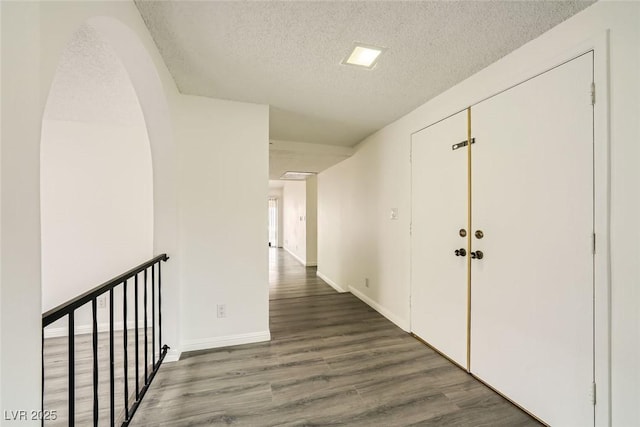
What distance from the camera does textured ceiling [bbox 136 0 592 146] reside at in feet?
4.42

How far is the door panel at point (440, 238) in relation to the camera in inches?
82.4

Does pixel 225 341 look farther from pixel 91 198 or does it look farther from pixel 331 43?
pixel 331 43

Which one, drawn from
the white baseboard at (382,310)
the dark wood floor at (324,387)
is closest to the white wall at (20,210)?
the dark wood floor at (324,387)

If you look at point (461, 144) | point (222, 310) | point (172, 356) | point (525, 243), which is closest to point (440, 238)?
point (525, 243)

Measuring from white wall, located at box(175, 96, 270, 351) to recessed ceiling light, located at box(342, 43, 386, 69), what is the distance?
1.06 metres

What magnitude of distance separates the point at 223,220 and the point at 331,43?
1701 millimetres

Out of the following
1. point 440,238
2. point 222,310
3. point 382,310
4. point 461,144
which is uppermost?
point 461,144

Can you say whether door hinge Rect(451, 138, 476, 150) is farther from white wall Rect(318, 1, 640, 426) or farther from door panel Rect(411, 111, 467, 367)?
white wall Rect(318, 1, 640, 426)

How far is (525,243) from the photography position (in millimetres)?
1629

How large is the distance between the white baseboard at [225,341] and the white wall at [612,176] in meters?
1.52

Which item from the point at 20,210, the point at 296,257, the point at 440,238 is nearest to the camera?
the point at 20,210

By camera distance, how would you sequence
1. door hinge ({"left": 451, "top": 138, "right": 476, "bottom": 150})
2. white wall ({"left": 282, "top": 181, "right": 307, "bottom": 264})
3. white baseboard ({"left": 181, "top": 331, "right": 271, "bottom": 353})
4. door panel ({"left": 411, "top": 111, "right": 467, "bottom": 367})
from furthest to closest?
white wall ({"left": 282, "top": 181, "right": 307, "bottom": 264}) < white baseboard ({"left": 181, "top": 331, "right": 271, "bottom": 353}) < door panel ({"left": 411, "top": 111, "right": 467, "bottom": 367}) < door hinge ({"left": 451, "top": 138, "right": 476, "bottom": 150})

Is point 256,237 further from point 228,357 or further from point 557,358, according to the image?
point 557,358

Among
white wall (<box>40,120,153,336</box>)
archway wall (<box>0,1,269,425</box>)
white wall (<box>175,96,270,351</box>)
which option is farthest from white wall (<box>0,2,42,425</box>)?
white wall (<box>40,120,153,336</box>)
